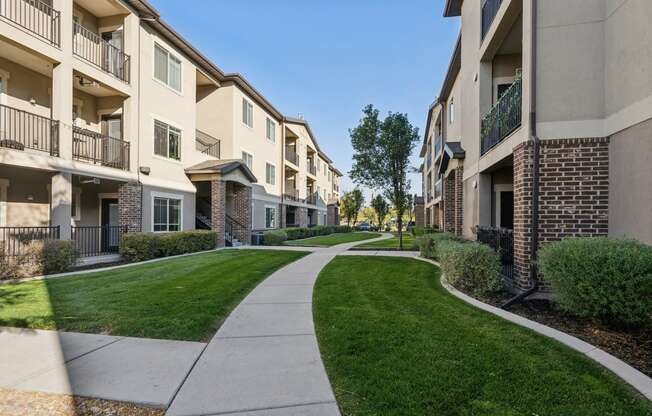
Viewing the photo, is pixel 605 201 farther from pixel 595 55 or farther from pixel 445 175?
pixel 445 175

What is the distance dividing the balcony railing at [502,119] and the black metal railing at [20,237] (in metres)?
13.1

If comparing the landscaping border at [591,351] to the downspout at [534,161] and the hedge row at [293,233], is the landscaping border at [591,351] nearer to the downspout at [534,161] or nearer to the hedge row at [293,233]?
the downspout at [534,161]

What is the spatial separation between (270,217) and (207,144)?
25.1 feet

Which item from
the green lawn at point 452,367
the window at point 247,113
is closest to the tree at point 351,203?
the window at point 247,113

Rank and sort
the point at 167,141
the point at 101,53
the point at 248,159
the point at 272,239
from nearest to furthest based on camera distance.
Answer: the point at 101,53 < the point at 167,141 < the point at 272,239 < the point at 248,159

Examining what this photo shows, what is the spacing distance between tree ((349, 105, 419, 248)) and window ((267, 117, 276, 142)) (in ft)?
31.4

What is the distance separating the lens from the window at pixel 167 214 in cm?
1470

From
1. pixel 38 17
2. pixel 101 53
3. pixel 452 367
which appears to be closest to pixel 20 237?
pixel 38 17

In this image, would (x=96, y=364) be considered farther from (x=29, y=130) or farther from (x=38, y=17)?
(x=38, y=17)

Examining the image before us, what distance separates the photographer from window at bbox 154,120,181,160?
14.8 metres

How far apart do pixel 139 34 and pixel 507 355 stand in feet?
53.3

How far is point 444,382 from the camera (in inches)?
126

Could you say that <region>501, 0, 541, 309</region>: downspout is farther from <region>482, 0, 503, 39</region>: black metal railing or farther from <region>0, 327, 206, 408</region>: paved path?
<region>0, 327, 206, 408</region>: paved path

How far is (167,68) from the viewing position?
15.4m
